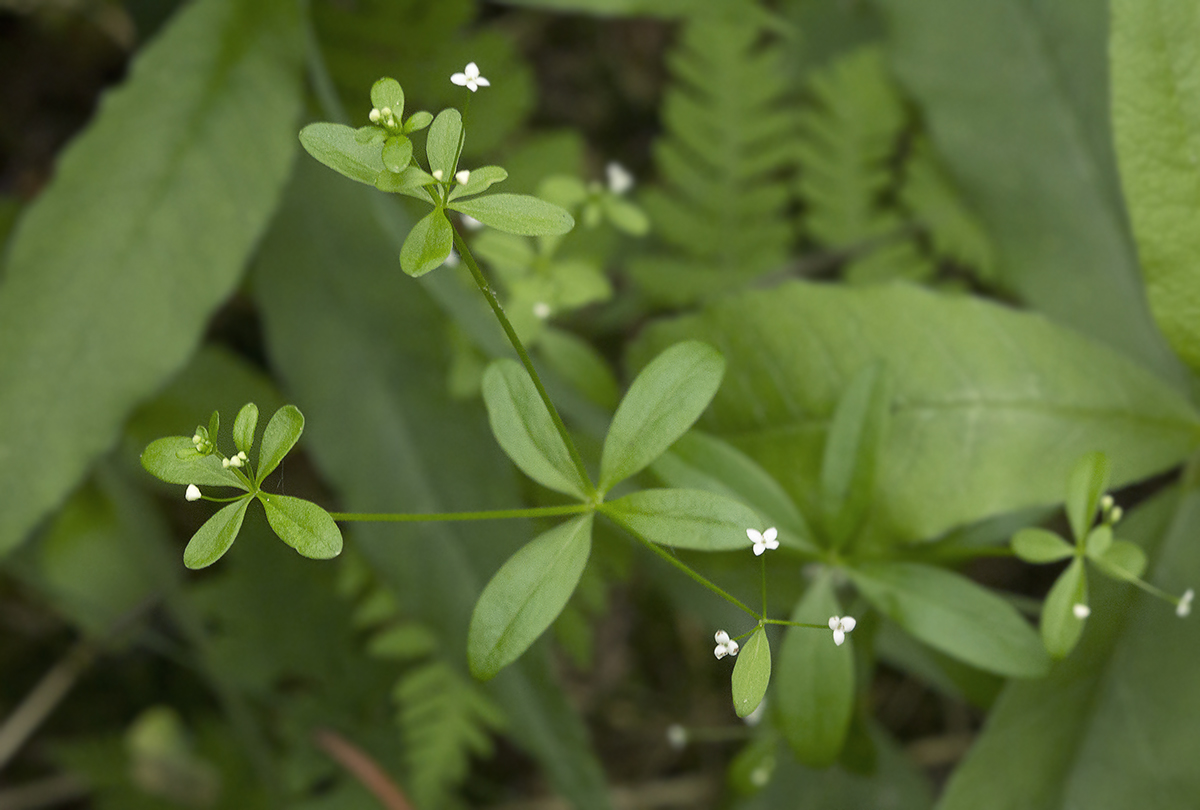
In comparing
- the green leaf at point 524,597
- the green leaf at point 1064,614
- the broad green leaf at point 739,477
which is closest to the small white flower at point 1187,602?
the green leaf at point 1064,614

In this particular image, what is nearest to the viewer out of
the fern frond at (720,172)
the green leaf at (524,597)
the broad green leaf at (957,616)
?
the green leaf at (524,597)

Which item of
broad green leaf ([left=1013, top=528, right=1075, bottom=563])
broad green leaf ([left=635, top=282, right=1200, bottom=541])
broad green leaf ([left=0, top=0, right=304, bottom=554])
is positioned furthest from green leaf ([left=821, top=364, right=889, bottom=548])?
broad green leaf ([left=0, top=0, right=304, bottom=554])

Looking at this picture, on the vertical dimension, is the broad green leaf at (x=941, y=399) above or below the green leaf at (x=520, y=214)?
below

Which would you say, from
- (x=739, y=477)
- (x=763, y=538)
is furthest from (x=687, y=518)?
(x=739, y=477)

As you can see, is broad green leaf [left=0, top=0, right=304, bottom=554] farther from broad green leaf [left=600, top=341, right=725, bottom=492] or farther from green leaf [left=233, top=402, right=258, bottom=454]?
broad green leaf [left=600, top=341, right=725, bottom=492]

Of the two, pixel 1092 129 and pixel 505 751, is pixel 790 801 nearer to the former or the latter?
pixel 505 751

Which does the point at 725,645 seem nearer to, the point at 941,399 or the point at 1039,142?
the point at 941,399

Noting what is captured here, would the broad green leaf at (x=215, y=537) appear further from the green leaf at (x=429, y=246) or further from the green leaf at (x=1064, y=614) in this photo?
the green leaf at (x=1064, y=614)

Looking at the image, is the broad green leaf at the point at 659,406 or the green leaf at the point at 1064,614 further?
the green leaf at the point at 1064,614
